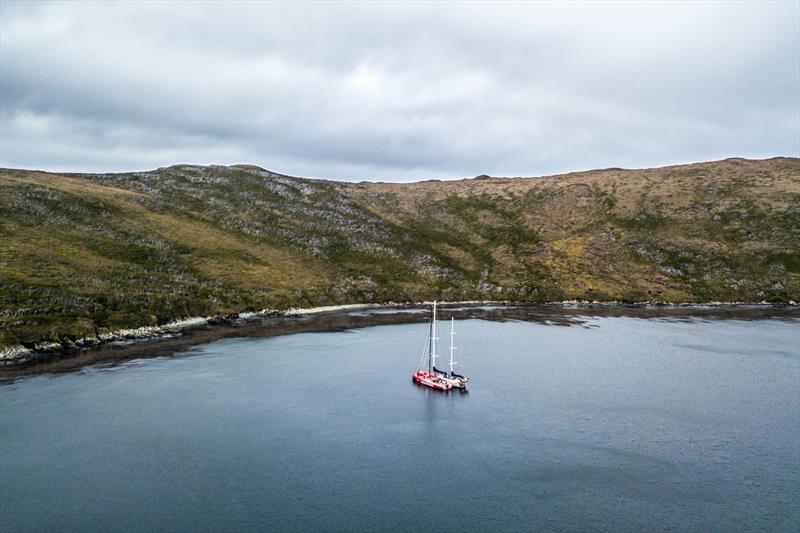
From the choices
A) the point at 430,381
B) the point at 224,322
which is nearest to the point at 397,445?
the point at 430,381

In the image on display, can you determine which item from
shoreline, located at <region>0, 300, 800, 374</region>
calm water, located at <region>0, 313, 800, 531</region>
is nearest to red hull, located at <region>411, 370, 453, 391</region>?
calm water, located at <region>0, 313, 800, 531</region>

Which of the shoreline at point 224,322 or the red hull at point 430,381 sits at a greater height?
the shoreline at point 224,322

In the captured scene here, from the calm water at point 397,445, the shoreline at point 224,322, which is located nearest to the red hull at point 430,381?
the calm water at point 397,445

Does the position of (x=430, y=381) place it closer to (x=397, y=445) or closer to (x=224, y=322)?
(x=397, y=445)

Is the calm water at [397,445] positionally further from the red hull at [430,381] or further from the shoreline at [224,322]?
the shoreline at [224,322]

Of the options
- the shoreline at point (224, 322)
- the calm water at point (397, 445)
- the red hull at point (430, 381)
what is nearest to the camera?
the calm water at point (397, 445)

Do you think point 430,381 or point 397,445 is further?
point 430,381

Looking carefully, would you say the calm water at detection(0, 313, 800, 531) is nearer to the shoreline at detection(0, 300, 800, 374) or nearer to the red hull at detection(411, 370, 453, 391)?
the red hull at detection(411, 370, 453, 391)
